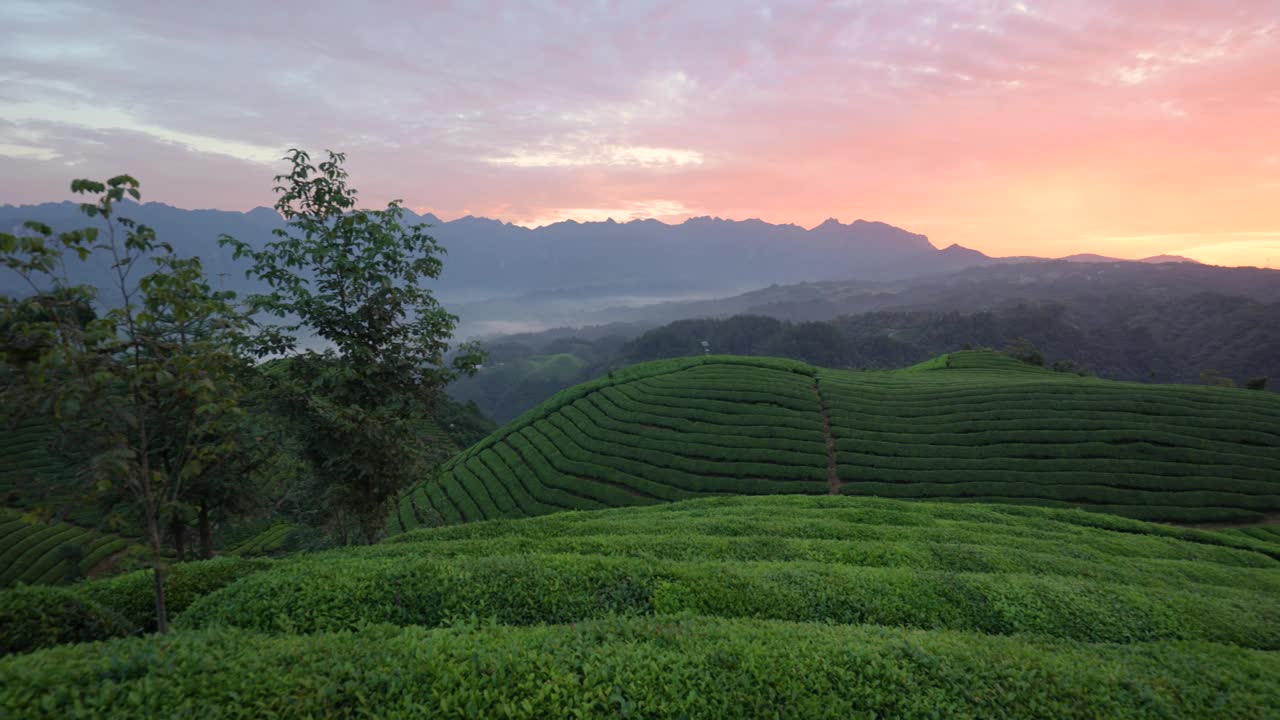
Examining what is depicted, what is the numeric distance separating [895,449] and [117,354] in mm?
32720

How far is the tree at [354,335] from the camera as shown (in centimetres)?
980

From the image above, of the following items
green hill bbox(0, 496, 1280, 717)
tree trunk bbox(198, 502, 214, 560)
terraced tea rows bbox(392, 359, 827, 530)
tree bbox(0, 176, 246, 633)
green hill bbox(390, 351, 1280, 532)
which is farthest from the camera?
terraced tea rows bbox(392, 359, 827, 530)

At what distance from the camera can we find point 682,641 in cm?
576

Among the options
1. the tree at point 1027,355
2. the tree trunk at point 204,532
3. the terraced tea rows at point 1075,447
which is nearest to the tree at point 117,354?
the tree trunk at point 204,532

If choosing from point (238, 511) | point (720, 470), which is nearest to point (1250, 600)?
point (720, 470)

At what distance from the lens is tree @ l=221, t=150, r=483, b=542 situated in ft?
32.1

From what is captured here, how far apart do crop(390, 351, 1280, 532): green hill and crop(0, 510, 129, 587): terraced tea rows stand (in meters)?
13.0

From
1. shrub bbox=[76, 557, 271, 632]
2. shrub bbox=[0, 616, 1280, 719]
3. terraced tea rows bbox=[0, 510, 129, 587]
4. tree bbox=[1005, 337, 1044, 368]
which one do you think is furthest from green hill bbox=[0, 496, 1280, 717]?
tree bbox=[1005, 337, 1044, 368]

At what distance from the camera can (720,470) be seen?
3017 cm

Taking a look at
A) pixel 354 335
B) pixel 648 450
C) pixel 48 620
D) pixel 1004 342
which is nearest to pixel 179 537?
pixel 354 335

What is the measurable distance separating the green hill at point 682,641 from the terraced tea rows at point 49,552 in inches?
965

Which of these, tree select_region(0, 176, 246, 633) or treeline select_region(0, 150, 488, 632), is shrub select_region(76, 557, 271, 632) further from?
tree select_region(0, 176, 246, 633)

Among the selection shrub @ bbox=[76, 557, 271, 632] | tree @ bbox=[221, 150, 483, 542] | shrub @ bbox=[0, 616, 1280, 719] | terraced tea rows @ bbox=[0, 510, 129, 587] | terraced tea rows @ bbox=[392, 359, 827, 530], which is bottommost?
terraced tea rows @ bbox=[0, 510, 129, 587]

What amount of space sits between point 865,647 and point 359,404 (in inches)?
388
